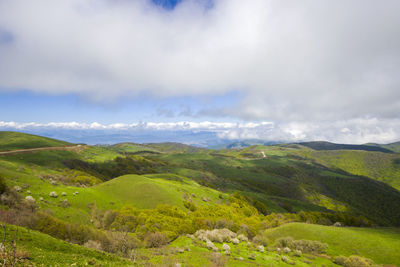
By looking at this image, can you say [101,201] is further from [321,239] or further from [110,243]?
[321,239]

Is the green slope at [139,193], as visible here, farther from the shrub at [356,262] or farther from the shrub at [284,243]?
the shrub at [356,262]

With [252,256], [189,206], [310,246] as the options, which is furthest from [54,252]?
[189,206]

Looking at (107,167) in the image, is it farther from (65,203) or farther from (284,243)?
(284,243)

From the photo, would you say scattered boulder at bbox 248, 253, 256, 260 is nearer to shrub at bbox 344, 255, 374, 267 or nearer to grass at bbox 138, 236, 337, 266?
grass at bbox 138, 236, 337, 266

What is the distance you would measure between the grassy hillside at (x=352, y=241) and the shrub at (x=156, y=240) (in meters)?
30.6

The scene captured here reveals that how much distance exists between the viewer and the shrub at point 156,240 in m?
32.7

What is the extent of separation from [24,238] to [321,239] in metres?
A: 55.2

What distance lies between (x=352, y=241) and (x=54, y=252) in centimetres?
5561

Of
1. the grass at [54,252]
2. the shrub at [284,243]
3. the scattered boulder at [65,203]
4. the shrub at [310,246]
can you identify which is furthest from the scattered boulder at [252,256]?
the scattered boulder at [65,203]

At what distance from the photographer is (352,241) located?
1619 inches

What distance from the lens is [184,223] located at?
44.2m

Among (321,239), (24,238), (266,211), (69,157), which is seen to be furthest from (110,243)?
(69,157)

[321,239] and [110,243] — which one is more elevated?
[110,243]

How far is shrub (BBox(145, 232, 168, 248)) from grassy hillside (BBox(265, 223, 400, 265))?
30615 millimetres
